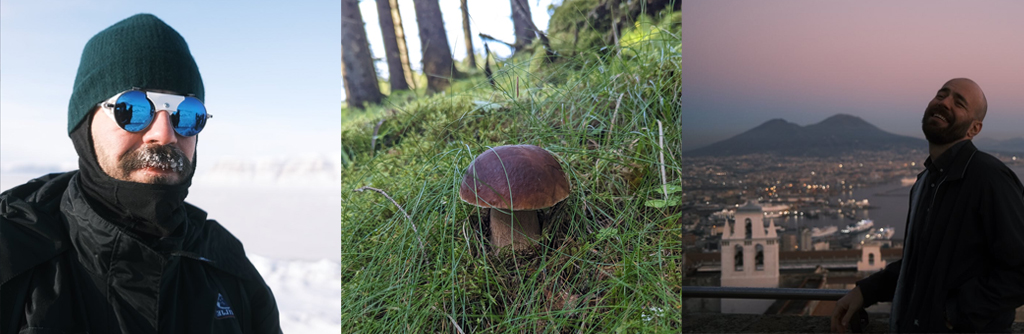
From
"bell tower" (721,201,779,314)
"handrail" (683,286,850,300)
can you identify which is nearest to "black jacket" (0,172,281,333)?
"handrail" (683,286,850,300)

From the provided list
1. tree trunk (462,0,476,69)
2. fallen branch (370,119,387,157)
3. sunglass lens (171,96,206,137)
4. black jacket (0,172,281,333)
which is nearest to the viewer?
black jacket (0,172,281,333)

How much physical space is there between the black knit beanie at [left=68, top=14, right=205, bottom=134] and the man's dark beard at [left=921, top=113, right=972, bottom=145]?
1.83m

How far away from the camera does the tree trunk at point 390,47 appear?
7.18 feet

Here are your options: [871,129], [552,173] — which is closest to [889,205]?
[871,129]

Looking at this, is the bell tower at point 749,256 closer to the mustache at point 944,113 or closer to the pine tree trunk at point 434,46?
the mustache at point 944,113

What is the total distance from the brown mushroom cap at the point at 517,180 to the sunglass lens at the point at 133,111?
0.78 meters

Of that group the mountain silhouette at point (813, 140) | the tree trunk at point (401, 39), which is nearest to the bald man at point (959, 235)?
the mountain silhouette at point (813, 140)

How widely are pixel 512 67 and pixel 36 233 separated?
1.28 metres

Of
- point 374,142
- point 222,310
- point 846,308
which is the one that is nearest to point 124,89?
point 222,310

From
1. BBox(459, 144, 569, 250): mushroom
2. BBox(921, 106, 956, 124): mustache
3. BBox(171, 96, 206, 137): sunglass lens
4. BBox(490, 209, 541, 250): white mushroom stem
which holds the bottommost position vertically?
BBox(490, 209, 541, 250): white mushroom stem

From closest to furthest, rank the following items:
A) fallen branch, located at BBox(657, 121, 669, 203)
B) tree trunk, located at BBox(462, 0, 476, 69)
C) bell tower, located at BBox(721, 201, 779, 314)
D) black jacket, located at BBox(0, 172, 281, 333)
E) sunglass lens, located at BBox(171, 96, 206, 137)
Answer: black jacket, located at BBox(0, 172, 281, 333) < sunglass lens, located at BBox(171, 96, 206, 137) < fallen branch, located at BBox(657, 121, 669, 203) < bell tower, located at BBox(721, 201, 779, 314) < tree trunk, located at BBox(462, 0, 476, 69)

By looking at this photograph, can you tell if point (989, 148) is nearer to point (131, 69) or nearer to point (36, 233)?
point (131, 69)

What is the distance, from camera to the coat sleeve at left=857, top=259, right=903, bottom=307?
1.53 metres

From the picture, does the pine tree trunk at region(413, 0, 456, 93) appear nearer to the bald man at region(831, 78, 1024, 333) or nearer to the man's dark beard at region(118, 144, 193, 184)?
the man's dark beard at region(118, 144, 193, 184)
